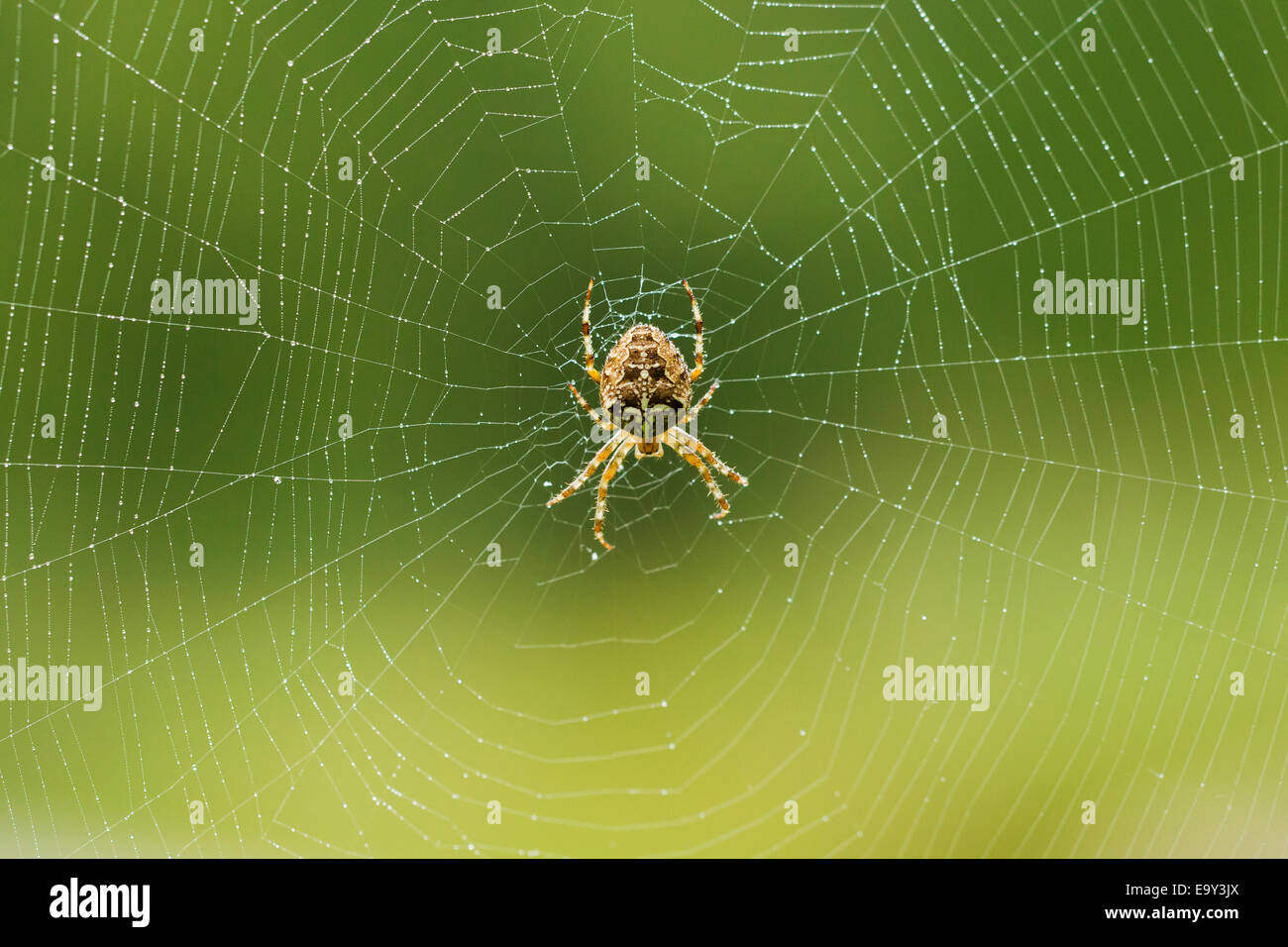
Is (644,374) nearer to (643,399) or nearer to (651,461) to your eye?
(643,399)

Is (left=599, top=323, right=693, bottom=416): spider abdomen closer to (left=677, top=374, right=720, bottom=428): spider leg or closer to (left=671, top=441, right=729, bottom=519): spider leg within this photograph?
(left=677, top=374, right=720, bottom=428): spider leg

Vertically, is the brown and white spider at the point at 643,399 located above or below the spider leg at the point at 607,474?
above

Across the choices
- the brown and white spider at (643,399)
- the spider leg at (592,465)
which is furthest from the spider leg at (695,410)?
the spider leg at (592,465)

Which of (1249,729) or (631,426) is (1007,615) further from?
(631,426)

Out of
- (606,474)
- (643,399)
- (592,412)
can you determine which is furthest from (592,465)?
(643,399)

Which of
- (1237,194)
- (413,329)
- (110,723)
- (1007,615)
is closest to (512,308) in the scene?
(413,329)

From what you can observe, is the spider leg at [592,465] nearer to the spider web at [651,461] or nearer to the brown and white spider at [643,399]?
the brown and white spider at [643,399]
